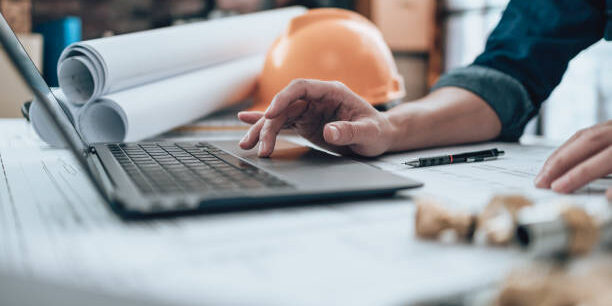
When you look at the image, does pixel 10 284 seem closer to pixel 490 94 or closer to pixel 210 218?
pixel 210 218

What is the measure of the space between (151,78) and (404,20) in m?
3.21

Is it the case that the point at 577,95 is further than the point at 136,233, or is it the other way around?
the point at 577,95

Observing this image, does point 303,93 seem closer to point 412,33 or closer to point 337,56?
point 337,56

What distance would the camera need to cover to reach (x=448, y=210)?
0.38 m

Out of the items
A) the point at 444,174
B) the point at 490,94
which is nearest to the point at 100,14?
the point at 490,94

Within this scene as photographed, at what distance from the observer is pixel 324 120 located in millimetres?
823

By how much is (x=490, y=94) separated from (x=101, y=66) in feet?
2.40

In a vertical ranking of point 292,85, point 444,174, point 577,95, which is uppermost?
point 292,85

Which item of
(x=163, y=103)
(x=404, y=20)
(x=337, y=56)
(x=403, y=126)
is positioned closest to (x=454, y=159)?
(x=403, y=126)

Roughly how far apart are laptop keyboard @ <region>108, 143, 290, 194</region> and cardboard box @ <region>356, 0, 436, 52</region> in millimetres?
3366

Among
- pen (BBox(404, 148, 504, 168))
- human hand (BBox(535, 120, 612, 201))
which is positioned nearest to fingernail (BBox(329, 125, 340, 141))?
pen (BBox(404, 148, 504, 168))

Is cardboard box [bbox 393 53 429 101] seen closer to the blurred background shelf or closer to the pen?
the blurred background shelf

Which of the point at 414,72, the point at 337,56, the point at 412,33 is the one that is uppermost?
the point at 337,56

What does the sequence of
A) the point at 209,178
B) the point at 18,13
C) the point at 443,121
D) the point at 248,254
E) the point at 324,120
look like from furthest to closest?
the point at 18,13 → the point at 443,121 → the point at 324,120 → the point at 209,178 → the point at 248,254
